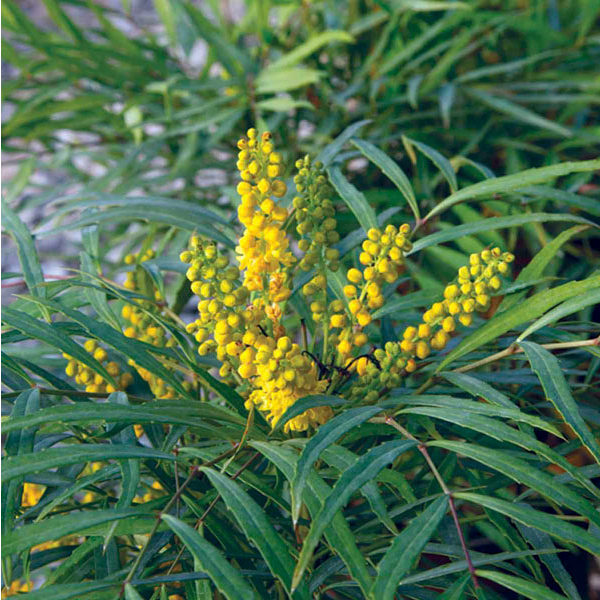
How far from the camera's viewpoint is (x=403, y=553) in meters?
0.35

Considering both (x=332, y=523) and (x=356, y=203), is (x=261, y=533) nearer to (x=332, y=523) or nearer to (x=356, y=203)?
(x=332, y=523)

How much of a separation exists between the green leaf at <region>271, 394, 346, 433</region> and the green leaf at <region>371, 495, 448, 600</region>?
89mm

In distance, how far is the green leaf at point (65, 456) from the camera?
37 cm

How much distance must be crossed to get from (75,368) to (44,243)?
56.0 inches

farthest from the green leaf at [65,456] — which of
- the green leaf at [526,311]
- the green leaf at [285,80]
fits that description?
the green leaf at [285,80]

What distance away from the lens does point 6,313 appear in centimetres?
48

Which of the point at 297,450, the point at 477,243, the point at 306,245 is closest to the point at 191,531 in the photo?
the point at 297,450

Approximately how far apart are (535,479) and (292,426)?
17 cm

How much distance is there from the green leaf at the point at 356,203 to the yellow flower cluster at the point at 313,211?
0.08 m

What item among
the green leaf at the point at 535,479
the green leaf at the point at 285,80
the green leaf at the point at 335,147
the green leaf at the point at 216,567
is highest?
the green leaf at the point at 285,80

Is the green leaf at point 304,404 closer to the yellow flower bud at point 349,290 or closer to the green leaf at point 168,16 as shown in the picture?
the yellow flower bud at point 349,290

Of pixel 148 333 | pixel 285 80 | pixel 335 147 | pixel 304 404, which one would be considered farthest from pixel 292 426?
pixel 285 80

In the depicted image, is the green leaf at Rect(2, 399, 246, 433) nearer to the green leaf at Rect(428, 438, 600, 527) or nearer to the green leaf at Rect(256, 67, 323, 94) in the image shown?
the green leaf at Rect(428, 438, 600, 527)

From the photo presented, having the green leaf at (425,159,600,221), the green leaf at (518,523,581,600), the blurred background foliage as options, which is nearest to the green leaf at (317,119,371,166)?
the blurred background foliage
